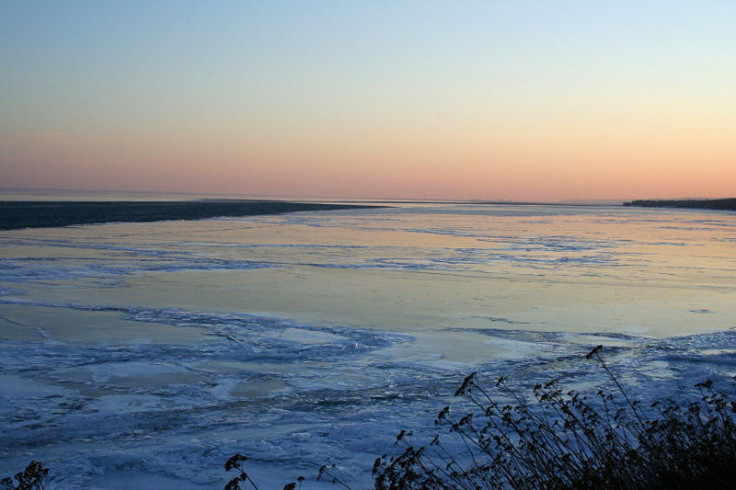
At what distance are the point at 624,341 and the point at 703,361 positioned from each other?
42.3 inches

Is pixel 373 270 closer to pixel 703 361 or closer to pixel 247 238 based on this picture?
pixel 703 361

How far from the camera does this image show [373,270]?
14180mm

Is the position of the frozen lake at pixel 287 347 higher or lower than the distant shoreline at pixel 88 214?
lower

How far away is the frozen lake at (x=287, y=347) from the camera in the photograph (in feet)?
14.4

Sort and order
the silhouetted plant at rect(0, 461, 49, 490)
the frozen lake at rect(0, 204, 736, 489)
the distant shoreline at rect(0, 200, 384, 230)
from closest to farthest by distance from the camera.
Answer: the silhouetted plant at rect(0, 461, 49, 490) < the frozen lake at rect(0, 204, 736, 489) < the distant shoreline at rect(0, 200, 384, 230)

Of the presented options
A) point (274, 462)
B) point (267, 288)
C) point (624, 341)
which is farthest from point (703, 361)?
point (267, 288)

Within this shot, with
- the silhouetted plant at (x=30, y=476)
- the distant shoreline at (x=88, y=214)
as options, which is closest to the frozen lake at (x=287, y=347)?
the silhouetted plant at (x=30, y=476)

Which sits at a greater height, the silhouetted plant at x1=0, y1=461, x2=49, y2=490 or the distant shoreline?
the distant shoreline

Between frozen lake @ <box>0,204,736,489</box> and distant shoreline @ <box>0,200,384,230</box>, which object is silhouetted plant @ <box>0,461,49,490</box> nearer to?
frozen lake @ <box>0,204,736,489</box>

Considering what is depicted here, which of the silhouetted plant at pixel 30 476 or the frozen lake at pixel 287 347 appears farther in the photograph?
the frozen lake at pixel 287 347

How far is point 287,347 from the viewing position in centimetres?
716

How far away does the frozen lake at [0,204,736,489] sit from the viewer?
4395 millimetres

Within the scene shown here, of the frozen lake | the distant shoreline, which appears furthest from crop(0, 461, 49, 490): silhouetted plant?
the distant shoreline

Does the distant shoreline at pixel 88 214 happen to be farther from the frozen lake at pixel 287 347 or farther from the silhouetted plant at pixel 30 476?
the silhouetted plant at pixel 30 476
